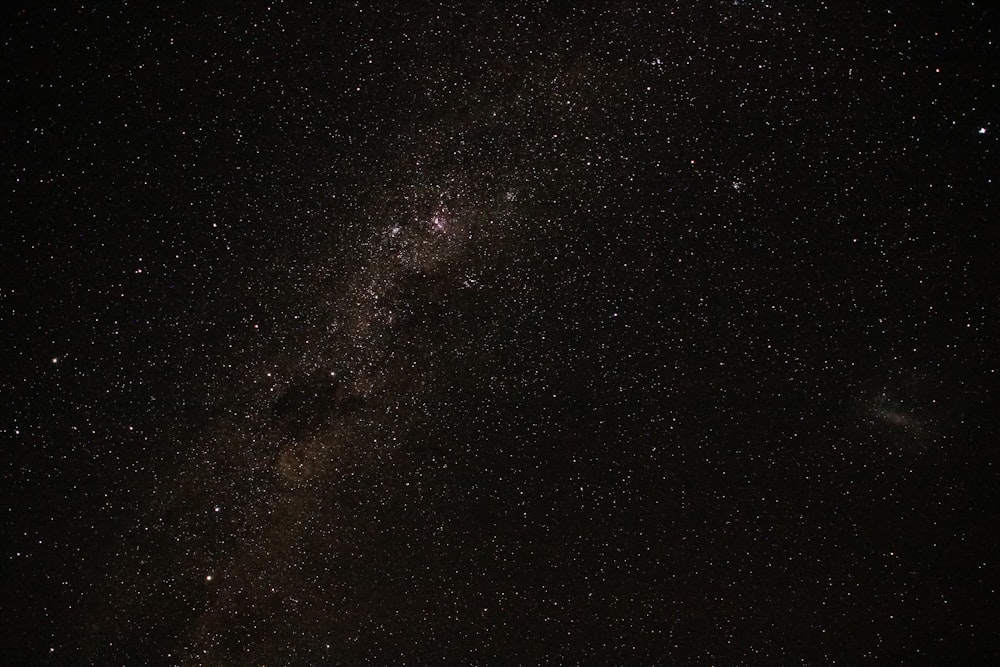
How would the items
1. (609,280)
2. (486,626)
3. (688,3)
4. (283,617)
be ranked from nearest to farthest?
(688,3) → (609,280) → (283,617) → (486,626)

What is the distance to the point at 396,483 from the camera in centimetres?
154

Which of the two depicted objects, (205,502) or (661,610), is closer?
(205,502)

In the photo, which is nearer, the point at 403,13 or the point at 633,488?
the point at 403,13

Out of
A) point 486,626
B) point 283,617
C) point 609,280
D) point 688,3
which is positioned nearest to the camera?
point 688,3

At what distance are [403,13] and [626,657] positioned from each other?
2.05 metres

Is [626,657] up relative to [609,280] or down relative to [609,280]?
down

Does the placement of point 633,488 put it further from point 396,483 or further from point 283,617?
point 283,617

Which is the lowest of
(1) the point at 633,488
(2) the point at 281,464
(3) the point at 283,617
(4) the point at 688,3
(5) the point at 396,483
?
(3) the point at 283,617

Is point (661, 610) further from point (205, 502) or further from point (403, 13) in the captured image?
point (403, 13)

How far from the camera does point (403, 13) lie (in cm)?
130

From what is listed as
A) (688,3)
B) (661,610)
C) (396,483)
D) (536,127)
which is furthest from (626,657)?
(688,3)

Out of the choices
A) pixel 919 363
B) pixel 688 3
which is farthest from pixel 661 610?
pixel 688 3

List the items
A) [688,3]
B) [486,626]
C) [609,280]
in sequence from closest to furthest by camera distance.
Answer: [688,3]
[609,280]
[486,626]

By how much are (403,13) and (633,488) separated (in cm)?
148
